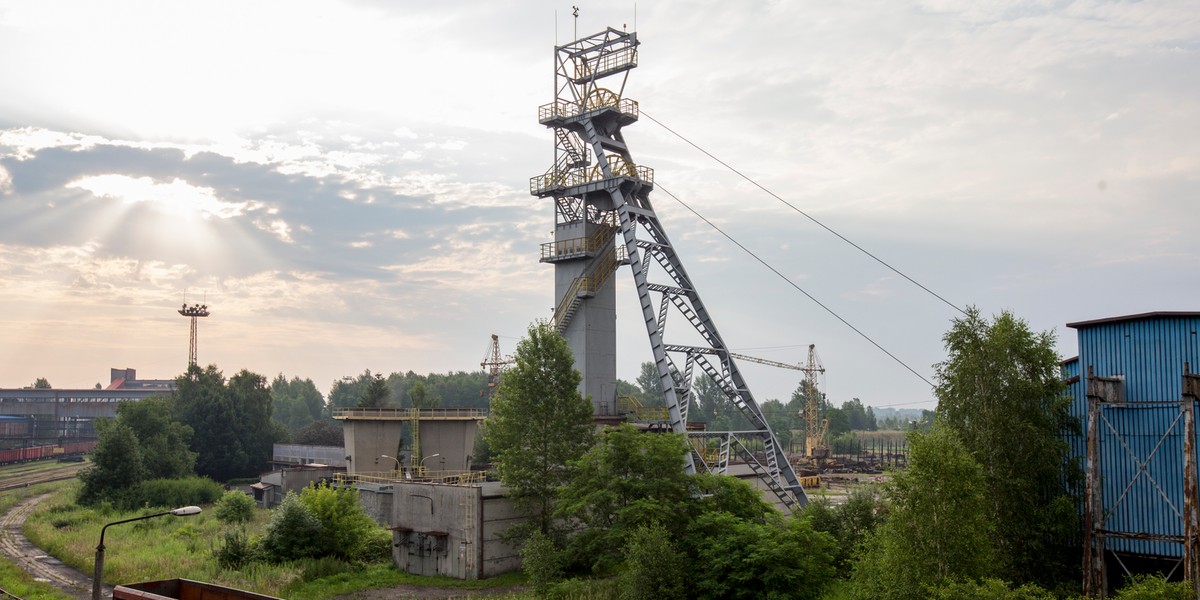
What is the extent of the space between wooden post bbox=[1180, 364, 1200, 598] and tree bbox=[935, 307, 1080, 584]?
12.2 feet

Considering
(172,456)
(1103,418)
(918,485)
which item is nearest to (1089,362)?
(1103,418)

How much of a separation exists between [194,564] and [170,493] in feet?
99.7

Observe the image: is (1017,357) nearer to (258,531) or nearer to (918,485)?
(918,485)

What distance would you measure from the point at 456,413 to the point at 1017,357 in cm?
4633

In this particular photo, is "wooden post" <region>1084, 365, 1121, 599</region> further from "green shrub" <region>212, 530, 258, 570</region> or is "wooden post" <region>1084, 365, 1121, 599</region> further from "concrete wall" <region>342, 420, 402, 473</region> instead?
"concrete wall" <region>342, 420, 402, 473</region>

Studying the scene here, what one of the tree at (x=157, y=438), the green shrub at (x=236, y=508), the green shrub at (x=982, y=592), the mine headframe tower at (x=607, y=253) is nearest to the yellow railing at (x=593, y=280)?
the mine headframe tower at (x=607, y=253)

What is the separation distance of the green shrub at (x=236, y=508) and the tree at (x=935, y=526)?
41.0 metres

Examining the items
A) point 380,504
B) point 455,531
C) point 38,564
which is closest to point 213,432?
point 380,504

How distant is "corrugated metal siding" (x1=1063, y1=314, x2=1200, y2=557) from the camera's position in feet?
79.7

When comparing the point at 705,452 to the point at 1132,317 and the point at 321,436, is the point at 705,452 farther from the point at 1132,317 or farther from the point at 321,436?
the point at 321,436

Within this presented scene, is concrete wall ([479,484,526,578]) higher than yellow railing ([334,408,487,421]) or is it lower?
lower

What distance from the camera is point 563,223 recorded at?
49250 mm

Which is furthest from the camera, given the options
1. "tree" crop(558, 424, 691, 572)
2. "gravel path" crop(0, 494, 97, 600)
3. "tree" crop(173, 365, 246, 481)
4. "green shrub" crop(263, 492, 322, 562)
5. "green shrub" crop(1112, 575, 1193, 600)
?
"tree" crop(173, 365, 246, 481)

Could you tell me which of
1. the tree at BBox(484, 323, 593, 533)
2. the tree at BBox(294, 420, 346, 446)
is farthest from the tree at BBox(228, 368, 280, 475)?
the tree at BBox(484, 323, 593, 533)
